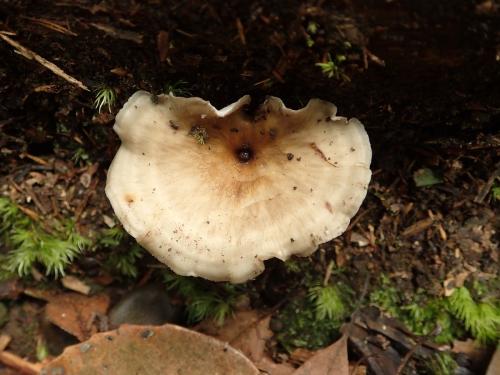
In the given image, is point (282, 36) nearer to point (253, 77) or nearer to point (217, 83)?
point (253, 77)

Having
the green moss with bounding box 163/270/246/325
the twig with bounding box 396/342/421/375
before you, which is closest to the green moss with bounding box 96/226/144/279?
the green moss with bounding box 163/270/246/325

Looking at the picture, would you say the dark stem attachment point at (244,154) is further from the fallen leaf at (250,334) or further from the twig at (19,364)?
the twig at (19,364)

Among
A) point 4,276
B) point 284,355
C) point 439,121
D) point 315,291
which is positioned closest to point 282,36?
point 439,121

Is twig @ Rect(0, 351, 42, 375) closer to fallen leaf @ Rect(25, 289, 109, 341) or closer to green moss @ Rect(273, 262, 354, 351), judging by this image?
fallen leaf @ Rect(25, 289, 109, 341)

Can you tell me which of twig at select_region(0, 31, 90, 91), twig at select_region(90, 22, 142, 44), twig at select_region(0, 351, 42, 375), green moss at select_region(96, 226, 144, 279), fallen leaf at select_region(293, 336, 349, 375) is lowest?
twig at select_region(0, 351, 42, 375)

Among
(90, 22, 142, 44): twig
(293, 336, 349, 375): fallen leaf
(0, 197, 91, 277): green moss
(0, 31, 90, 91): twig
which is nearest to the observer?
(90, 22, 142, 44): twig

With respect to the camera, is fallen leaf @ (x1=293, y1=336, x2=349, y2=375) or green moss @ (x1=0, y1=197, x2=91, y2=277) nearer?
fallen leaf @ (x1=293, y1=336, x2=349, y2=375)

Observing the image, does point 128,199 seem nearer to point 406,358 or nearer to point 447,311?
point 406,358
